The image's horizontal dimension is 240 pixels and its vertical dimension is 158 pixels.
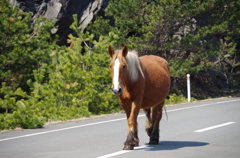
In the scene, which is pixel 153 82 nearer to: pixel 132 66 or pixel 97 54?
pixel 132 66

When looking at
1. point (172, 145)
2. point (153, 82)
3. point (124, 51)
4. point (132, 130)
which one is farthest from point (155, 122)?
point (124, 51)

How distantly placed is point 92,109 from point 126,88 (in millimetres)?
9636

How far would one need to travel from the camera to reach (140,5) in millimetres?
24938

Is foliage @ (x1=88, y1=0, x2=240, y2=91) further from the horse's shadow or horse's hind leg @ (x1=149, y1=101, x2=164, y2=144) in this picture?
the horse's shadow

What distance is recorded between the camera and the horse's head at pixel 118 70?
6816mm

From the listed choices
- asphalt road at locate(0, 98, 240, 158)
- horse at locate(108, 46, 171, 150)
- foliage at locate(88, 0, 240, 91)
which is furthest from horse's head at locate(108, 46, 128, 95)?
foliage at locate(88, 0, 240, 91)

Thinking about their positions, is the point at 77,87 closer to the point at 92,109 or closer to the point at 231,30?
the point at 92,109

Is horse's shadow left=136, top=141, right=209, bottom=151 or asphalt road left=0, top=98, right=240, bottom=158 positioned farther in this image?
horse's shadow left=136, top=141, right=209, bottom=151

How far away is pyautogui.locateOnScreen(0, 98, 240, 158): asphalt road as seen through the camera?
23.7ft

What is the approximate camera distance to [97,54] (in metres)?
17.8

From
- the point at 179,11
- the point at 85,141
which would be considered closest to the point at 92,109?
the point at 85,141

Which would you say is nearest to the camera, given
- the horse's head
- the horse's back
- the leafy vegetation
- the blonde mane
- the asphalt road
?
the horse's head

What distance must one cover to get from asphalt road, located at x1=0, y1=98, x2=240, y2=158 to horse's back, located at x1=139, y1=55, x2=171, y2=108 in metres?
0.91

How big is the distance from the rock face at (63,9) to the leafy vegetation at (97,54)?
2.48 ft
